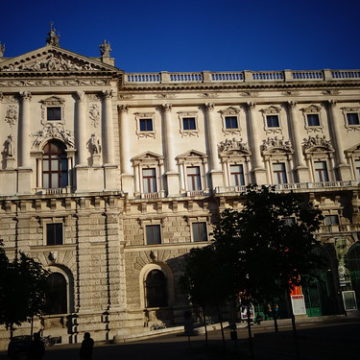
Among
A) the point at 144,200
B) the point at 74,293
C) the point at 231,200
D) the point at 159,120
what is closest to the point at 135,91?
the point at 159,120

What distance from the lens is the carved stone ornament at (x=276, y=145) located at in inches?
1793

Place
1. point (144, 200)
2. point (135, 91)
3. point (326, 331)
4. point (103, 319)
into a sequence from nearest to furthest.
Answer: point (326, 331) → point (103, 319) → point (144, 200) → point (135, 91)

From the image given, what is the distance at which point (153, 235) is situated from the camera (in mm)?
41688

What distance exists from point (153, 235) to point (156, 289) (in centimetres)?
468

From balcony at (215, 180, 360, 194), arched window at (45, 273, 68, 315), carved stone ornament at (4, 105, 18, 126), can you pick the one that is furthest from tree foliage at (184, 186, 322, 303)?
carved stone ornament at (4, 105, 18, 126)

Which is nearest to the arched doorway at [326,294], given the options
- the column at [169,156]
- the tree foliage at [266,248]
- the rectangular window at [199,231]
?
the rectangular window at [199,231]

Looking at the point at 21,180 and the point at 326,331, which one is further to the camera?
the point at 21,180

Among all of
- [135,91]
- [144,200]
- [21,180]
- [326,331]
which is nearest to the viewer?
[326,331]

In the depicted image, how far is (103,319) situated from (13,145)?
16196 millimetres

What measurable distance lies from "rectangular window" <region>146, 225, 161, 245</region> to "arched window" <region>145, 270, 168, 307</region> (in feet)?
8.59

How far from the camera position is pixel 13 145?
130ft

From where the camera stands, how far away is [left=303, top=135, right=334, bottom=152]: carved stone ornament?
46.1 m

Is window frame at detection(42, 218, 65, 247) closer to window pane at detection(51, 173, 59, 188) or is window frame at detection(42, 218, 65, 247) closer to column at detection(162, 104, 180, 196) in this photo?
window pane at detection(51, 173, 59, 188)

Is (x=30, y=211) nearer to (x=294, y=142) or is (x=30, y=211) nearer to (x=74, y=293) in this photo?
(x=74, y=293)
